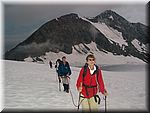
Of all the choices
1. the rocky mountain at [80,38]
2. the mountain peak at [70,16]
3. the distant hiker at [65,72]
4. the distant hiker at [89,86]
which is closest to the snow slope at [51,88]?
the distant hiker at [65,72]

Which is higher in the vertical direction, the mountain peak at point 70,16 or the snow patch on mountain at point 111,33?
the mountain peak at point 70,16

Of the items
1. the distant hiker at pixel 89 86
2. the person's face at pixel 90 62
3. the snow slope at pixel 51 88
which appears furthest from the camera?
the snow slope at pixel 51 88

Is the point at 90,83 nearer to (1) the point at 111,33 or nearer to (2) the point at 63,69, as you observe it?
(2) the point at 63,69

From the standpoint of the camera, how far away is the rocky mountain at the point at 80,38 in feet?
14.8

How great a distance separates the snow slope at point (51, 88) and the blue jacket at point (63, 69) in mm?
70

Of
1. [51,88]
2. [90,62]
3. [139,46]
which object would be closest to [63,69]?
[51,88]

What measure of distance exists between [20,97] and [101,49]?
1.24 m

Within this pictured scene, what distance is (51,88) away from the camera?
4.46 meters

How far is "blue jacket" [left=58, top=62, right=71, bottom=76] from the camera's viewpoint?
14.6 feet

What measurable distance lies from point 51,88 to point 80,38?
778 mm

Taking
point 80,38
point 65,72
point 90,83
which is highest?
point 80,38

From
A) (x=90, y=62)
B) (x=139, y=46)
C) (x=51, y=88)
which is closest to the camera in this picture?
(x=90, y=62)

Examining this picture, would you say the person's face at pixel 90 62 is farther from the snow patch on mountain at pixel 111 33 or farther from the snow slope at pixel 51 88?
the snow patch on mountain at pixel 111 33

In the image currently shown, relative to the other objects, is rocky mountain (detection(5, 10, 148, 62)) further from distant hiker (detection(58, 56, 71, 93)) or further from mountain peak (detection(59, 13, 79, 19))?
distant hiker (detection(58, 56, 71, 93))
